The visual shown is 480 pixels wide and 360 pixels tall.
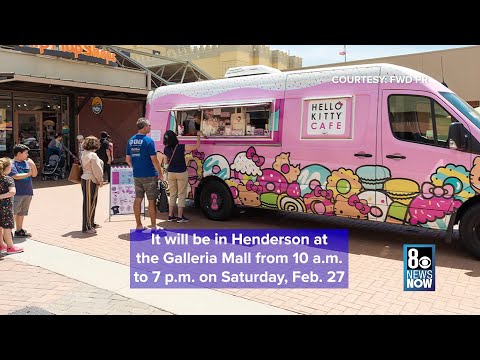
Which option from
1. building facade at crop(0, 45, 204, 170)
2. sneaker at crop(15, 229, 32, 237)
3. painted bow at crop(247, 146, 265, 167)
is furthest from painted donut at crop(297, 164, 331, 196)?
A: building facade at crop(0, 45, 204, 170)

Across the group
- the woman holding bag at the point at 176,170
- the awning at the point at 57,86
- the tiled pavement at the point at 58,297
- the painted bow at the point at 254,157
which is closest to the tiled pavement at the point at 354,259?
the tiled pavement at the point at 58,297

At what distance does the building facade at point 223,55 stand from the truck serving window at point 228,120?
25.4 m

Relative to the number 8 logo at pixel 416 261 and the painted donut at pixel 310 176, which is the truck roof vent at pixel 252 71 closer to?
the painted donut at pixel 310 176

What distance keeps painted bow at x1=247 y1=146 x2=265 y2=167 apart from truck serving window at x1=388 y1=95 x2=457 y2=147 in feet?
7.50

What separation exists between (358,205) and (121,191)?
4548 mm

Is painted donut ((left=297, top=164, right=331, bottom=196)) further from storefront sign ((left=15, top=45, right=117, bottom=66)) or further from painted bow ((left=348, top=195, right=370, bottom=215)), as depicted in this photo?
storefront sign ((left=15, top=45, right=117, bottom=66))

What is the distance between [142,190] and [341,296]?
3.85 metres

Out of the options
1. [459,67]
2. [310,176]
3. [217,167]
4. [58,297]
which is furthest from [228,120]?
[459,67]

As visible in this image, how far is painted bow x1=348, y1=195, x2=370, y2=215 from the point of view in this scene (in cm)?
661

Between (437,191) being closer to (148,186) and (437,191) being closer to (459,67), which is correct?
(148,186)

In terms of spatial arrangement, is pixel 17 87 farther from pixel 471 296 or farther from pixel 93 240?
pixel 471 296

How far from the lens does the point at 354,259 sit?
6.05 meters

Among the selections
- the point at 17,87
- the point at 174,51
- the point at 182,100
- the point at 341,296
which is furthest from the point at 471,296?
the point at 174,51

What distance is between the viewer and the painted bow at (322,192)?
273 inches
